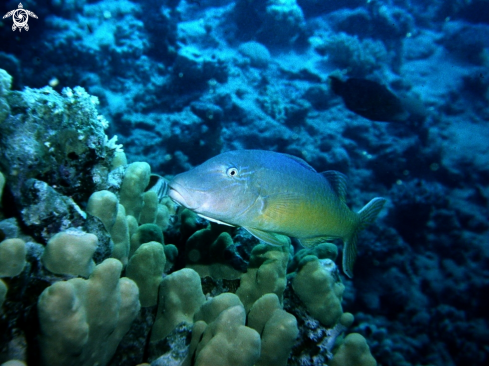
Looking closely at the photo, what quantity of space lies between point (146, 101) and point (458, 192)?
1394 centimetres

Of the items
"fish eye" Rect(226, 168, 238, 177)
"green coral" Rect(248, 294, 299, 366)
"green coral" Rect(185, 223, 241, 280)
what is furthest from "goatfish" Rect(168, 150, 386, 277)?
"green coral" Rect(185, 223, 241, 280)

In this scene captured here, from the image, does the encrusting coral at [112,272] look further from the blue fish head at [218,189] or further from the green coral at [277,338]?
the blue fish head at [218,189]

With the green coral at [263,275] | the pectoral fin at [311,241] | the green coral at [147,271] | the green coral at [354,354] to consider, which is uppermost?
the pectoral fin at [311,241]

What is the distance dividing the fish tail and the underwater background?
0.25m

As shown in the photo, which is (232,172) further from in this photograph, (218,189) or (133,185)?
(133,185)

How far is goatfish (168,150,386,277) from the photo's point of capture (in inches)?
78.5

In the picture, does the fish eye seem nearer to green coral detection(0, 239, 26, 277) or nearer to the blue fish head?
the blue fish head

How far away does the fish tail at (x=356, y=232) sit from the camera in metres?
2.81

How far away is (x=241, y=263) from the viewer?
9.83 feet

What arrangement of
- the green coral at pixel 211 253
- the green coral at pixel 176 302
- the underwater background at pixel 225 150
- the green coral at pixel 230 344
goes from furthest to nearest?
the green coral at pixel 211 253, the green coral at pixel 176 302, the underwater background at pixel 225 150, the green coral at pixel 230 344

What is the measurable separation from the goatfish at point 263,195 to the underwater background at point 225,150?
24.5 inches

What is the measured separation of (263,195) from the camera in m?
2.19

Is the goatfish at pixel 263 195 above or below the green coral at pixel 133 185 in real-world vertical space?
above

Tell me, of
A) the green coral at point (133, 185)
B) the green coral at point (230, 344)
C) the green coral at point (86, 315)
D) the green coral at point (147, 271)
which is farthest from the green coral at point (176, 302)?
the green coral at point (133, 185)
